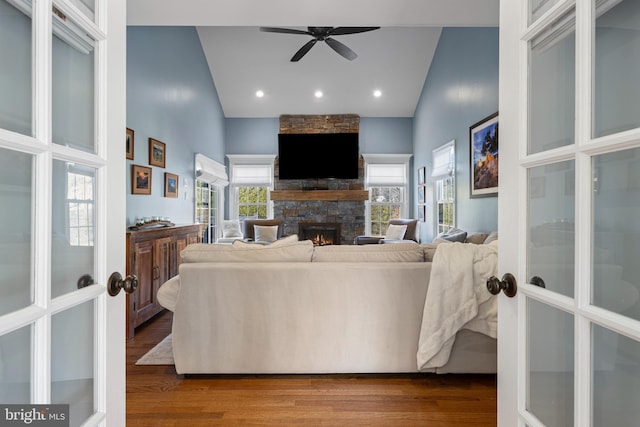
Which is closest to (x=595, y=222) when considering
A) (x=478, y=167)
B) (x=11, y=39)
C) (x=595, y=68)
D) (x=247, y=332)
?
(x=595, y=68)

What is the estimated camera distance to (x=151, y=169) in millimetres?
4422

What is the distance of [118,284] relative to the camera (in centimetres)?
105

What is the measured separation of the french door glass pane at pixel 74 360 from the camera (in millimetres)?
842

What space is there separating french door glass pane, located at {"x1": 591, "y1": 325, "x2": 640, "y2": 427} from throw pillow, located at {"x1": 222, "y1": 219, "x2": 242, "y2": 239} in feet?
22.5

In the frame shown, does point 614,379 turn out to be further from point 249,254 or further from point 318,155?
point 318,155

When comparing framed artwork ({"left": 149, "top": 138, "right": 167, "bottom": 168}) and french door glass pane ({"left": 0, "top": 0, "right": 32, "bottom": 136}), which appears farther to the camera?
framed artwork ({"left": 149, "top": 138, "right": 167, "bottom": 168})

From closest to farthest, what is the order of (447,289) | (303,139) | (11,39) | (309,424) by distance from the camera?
(11,39)
(309,424)
(447,289)
(303,139)

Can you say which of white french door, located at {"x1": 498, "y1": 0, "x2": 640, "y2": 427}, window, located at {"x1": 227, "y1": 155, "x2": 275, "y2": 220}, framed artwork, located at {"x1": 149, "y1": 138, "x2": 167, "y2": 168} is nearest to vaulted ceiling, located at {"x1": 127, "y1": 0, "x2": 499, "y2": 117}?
window, located at {"x1": 227, "y1": 155, "x2": 275, "y2": 220}

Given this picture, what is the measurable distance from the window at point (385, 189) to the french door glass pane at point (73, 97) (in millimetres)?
7127

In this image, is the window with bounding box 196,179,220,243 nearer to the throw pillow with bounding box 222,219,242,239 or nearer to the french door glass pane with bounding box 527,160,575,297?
the throw pillow with bounding box 222,219,242,239

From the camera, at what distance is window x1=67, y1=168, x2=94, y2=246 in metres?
0.91

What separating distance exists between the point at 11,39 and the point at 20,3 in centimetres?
9

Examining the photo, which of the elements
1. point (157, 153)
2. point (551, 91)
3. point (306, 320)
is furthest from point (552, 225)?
point (157, 153)

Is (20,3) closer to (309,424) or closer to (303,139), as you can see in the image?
(309,424)
